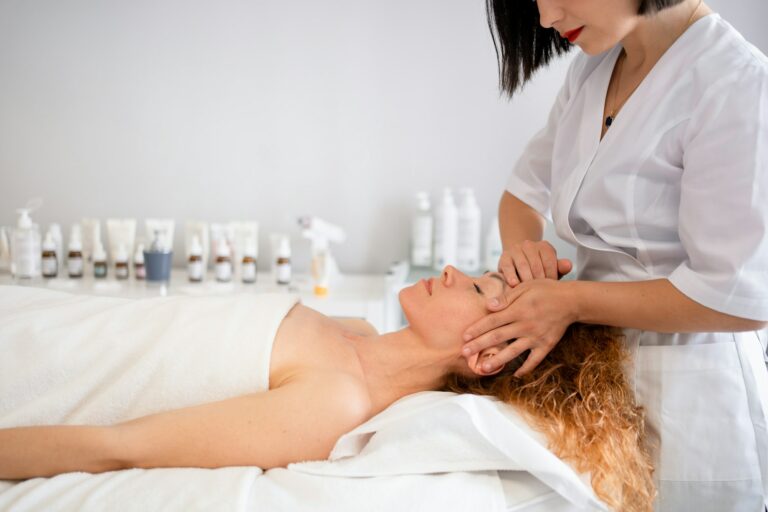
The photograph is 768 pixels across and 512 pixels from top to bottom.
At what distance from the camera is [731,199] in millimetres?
954

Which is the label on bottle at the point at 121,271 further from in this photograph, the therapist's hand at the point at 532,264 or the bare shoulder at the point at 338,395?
the therapist's hand at the point at 532,264

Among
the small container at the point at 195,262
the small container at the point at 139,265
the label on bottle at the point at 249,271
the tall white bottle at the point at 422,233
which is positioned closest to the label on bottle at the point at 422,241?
→ the tall white bottle at the point at 422,233

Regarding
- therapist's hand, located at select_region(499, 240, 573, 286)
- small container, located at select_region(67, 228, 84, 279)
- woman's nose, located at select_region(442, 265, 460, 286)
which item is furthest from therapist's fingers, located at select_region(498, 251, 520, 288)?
small container, located at select_region(67, 228, 84, 279)

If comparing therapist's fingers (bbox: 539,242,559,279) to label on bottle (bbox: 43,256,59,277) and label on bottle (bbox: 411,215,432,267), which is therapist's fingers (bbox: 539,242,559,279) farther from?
label on bottle (bbox: 43,256,59,277)

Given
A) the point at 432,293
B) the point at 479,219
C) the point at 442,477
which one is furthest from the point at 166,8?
the point at 442,477

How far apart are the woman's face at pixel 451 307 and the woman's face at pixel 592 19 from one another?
1.50 feet

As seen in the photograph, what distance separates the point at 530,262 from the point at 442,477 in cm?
43

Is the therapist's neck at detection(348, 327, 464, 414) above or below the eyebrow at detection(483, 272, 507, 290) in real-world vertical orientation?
below

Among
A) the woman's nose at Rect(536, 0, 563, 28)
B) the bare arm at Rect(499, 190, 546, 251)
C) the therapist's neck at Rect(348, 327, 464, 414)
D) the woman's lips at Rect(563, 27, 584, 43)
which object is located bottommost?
the therapist's neck at Rect(348, 327, 464, 414)

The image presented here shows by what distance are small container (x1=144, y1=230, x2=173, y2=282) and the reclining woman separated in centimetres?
105

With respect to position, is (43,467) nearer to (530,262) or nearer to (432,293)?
(432,293)

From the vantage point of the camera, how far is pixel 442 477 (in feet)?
3.35

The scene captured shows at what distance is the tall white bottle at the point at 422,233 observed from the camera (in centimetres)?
245

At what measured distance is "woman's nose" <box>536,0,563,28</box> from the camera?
1045 millimetres
